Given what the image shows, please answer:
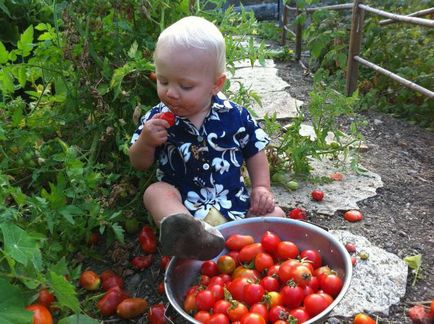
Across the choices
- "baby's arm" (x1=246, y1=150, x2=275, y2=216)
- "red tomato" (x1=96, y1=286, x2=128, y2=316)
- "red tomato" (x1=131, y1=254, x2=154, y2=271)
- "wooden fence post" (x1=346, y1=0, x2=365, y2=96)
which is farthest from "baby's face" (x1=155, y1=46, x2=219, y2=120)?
"wooden fence post" (x1=346, y1=0, x2=365, y2=96)

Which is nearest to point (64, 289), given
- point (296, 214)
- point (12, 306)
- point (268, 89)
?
point (12, 306)

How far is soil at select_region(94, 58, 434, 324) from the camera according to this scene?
200cm

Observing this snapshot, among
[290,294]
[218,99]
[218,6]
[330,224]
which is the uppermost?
[218,6]

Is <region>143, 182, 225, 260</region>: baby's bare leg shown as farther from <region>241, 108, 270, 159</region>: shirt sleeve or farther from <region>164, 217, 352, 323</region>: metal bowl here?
<region>241, 108, 270, 159</region>: shirt sleeve

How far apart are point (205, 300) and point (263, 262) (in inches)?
9.9

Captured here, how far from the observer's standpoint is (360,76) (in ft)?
16.2

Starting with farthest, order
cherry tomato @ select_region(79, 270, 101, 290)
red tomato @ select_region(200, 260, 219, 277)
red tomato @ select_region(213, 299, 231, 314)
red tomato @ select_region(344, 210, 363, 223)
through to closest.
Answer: red tomato @ select_region(344, 210, 363, 223), cherry tomato @ select_region(79, 270, 101, 290), red tomato @ select_region(200, 260, 219, 277), red tomato @ select_region(213, 299, 231, 314)

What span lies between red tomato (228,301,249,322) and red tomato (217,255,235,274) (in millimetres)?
236

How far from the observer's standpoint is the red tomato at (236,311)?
5.02 feet

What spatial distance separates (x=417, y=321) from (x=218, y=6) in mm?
1633

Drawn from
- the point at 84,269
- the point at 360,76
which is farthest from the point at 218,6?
the point at 360,76

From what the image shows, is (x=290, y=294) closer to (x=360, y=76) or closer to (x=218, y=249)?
(x=218, y=249)

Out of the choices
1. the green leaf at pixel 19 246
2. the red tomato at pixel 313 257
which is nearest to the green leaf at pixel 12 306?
the green leaf at pixel 19 246

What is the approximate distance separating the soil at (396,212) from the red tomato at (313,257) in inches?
8.5
